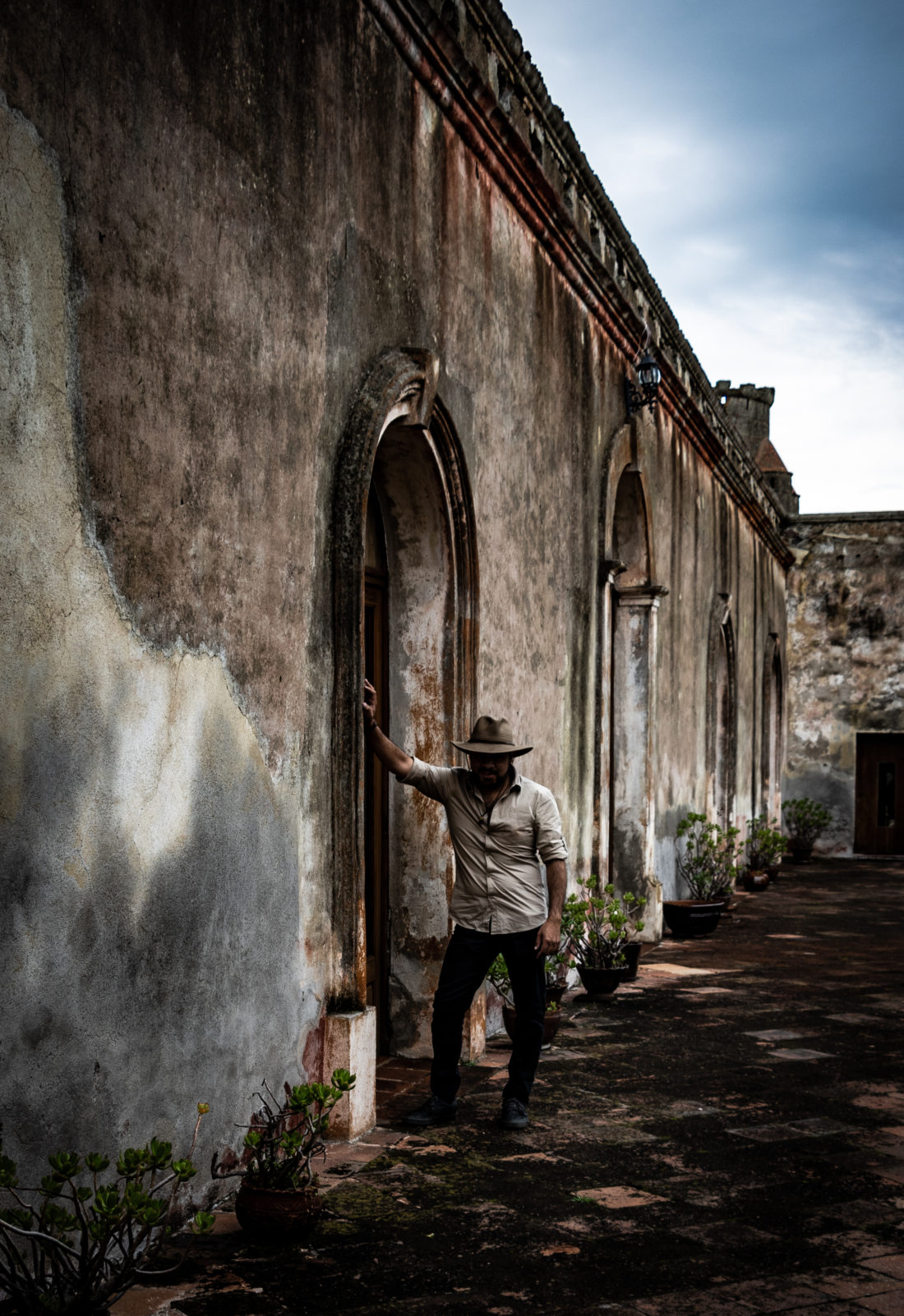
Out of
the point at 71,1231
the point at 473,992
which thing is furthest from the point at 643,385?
the point at 71,1231

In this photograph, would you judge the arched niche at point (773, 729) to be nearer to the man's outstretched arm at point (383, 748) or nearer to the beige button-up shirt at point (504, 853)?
the beige button-up shirt at point (504, 853)

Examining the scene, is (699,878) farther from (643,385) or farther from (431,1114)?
(431,1114)

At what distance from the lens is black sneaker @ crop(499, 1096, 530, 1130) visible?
492 cm

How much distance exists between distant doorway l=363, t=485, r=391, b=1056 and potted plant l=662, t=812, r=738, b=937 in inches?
200

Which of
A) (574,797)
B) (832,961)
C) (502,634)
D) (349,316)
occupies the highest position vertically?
(349,316)

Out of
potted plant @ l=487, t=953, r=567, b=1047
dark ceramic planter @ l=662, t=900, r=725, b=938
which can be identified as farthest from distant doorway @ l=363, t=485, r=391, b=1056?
dark ceramic planter @ l=662, t=900, r=725, b=938

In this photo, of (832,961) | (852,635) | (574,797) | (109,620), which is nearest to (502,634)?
(574,797)

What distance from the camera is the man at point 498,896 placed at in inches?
199

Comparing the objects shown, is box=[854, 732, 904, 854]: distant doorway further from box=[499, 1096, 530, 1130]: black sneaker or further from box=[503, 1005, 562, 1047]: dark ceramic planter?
box=[499, 1096, 530, 1130]: black sneaker

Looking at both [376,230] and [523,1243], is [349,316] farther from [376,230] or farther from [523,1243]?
[523,1243]

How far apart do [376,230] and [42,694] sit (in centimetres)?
292

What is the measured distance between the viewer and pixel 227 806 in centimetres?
407

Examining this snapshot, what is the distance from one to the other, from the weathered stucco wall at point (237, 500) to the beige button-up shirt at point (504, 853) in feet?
1.78

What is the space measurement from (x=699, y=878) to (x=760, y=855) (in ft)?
16.0
